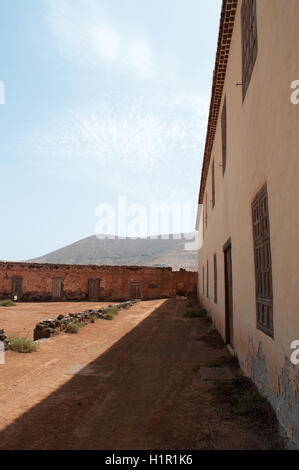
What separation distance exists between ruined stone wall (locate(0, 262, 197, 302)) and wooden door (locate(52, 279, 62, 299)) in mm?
70

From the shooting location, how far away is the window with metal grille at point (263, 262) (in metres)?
4.58

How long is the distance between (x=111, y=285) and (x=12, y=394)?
2401 centimetres

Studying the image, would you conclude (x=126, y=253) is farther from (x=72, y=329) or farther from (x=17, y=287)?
(x=72, y=329)

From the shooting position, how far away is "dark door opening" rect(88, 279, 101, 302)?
2894cm

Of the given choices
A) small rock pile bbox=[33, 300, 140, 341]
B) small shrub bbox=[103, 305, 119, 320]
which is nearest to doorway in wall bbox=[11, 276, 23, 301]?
small shrub bbox=[103, 305, 119, 320]

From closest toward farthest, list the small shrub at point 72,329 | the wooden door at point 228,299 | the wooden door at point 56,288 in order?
the wooden door at point 228,299
the small shrub at point 72,329
the wooden door at point 56,288

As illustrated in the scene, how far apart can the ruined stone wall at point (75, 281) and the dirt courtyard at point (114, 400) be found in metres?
19.1

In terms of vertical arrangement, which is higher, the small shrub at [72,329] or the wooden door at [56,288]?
the wooden door at [56,288]

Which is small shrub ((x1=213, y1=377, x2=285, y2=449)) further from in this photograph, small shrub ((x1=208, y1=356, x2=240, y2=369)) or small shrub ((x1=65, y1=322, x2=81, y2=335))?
small shrub ((x1=65, y1=322, x2=81, y2=335))

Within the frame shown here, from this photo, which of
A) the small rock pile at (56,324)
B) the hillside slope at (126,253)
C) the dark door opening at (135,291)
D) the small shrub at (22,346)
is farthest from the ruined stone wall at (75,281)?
the hillside slope at (126,253)

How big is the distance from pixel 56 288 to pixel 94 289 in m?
3.05

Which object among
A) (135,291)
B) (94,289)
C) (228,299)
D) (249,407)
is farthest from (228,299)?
(135,291)

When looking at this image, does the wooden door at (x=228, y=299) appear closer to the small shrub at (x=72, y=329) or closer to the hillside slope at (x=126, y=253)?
the small shrub at (x=72, y=329)

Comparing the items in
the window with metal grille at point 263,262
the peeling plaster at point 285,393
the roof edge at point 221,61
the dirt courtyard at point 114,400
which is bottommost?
the dirt courtyard at point 114,400
